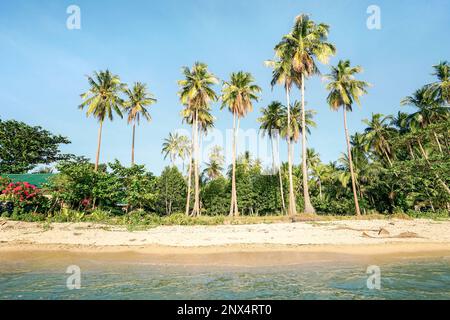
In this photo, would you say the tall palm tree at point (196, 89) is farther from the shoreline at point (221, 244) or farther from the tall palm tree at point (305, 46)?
the shoreline at point (221, 244)

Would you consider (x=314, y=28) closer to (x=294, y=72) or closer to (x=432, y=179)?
(x=294, y=72)

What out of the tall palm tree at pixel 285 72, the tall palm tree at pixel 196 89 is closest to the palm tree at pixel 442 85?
the tall palm tree at pixel 285 72

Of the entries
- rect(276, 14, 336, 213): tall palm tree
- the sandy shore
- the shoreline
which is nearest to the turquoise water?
the shoreline

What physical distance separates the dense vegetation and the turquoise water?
15.0 metres

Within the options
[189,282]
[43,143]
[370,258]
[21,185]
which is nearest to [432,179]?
[370,258]

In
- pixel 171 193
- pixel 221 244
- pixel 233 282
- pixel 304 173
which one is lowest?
pixel 233 282

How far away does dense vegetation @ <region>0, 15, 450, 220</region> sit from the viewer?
26.2 meters

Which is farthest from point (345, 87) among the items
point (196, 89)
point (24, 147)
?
point (24, 147)

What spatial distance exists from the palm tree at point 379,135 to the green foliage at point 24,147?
54.5 metres

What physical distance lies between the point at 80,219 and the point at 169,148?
3913 cm

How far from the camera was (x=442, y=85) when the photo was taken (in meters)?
33.7

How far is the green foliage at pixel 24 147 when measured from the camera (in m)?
44.8

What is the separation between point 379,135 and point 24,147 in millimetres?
58569

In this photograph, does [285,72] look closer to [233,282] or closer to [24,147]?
[233,282]
